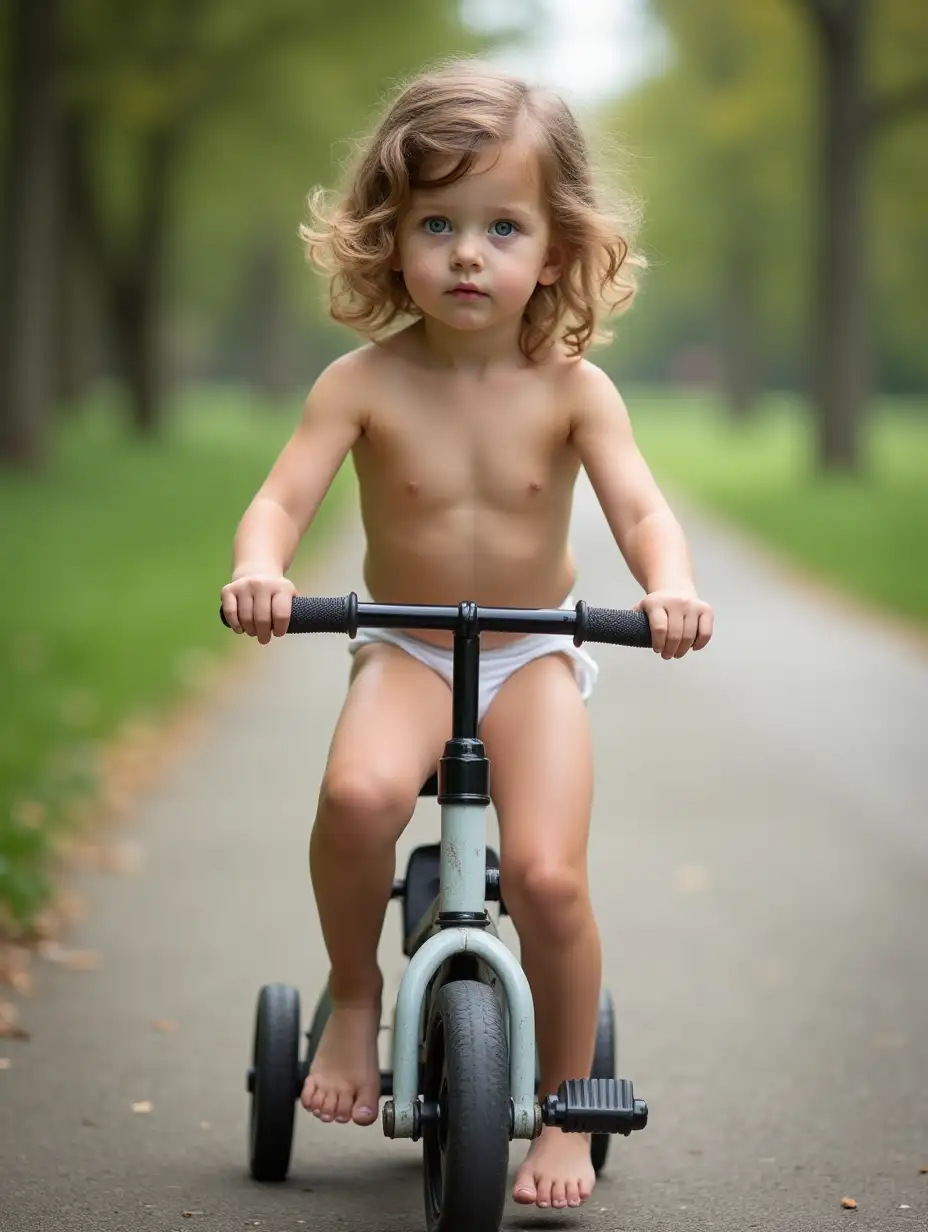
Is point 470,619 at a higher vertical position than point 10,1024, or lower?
higher

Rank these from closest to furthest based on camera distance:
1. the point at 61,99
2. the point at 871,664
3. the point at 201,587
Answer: the point at 871,664, the point at 201,587, the point at 61,99

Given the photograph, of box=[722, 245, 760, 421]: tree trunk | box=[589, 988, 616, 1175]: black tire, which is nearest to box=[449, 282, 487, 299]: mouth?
box=[589, 988, 616, 1175]: black tire

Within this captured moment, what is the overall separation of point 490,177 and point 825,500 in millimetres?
19361

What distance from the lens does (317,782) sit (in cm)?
793

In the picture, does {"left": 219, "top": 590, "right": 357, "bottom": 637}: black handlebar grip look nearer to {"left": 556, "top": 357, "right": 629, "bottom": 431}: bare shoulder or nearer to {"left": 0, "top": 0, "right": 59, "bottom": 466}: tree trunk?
{"left": 556, "top": 357, "right": 629, "bottom": 431}: bare shoulder

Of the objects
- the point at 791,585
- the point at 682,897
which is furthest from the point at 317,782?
the point at 791,585

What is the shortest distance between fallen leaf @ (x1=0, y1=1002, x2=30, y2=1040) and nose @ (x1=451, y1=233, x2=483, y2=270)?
2312 mm

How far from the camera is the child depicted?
3311mm

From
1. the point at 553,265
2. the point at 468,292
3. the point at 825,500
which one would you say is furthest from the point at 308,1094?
the point at 825,500

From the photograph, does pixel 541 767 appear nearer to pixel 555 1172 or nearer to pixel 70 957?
pixel 555 1172

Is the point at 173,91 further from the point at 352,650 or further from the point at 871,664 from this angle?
the point at 352,650

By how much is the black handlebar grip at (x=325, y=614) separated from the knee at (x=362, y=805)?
310 millimetres

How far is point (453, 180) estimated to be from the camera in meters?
3.35

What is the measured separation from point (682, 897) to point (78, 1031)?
2.18 m
